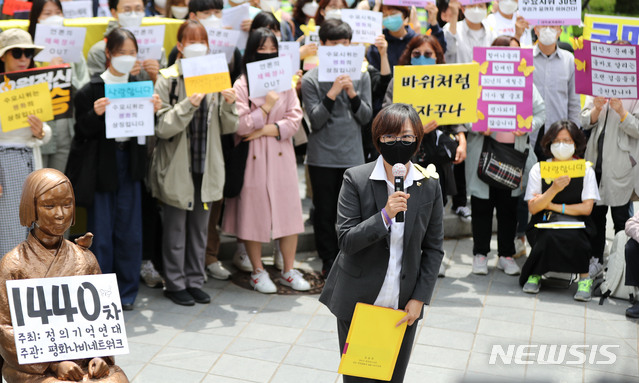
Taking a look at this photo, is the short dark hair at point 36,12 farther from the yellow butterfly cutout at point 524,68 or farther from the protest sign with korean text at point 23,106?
the yellow butterfly cutout at point 524,68

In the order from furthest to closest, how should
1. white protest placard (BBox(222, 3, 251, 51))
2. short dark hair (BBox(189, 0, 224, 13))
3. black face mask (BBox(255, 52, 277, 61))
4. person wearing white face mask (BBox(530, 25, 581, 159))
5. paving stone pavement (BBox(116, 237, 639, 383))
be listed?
1. person wearing white face mask (BBox(530, 25, 581, 159))
2. white protest placard (BBox(222, 3, 251, 51))
3. short dark hair (BBox(189, 0, 224, 13))
4. black face mask (BBox(255, 52, 277, 61))
5. paving stone pavement (BBox(116, 237, 639, 383))

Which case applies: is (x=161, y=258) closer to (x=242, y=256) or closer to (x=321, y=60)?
(x=242, y=256)

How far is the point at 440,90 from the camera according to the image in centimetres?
743

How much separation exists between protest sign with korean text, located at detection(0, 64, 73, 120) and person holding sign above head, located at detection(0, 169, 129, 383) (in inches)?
96.1

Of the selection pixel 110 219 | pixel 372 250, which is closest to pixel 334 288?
pixel 372 250

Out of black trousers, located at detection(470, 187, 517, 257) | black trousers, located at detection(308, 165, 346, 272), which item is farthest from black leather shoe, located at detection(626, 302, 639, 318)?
black trousers, located at detection(308, 165, 346, 272)

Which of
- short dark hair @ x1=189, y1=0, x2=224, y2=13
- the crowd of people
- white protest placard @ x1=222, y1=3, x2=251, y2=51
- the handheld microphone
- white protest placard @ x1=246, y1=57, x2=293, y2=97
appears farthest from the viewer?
white protest placard @ x1=222, y1=3, x2=251, y2=51

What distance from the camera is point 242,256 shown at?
8.26m

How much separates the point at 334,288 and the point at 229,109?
2.98 m

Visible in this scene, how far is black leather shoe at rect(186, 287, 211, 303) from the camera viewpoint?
7391mm

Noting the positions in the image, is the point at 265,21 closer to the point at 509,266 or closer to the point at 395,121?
the point at 509,266

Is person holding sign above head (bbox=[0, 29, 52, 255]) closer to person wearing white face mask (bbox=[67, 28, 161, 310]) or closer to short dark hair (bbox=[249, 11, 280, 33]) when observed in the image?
person wearing white face mask (bbox=[67, 28, 161, 310])

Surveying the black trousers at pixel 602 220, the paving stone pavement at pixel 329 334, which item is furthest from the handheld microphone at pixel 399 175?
the black trousers at pixel 602 220

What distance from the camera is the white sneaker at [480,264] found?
820cm
